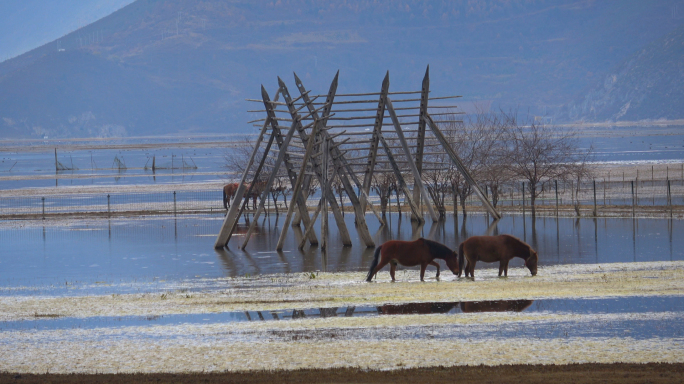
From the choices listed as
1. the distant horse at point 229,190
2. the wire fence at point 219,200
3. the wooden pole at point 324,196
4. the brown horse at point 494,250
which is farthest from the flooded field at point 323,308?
the wire fence at point 219,200

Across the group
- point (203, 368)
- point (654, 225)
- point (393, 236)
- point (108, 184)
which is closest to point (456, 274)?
point (203, 368)

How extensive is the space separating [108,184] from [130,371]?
65.9m

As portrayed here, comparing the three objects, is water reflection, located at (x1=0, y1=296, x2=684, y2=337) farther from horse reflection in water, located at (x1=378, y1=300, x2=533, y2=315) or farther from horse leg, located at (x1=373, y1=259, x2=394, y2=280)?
horse leg, located at (x1=373, y1=259, x2=394, y2=280)

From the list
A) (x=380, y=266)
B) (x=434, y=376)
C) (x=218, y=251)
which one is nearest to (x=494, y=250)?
(x=380, y=266)

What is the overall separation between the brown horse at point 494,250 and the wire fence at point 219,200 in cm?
2130

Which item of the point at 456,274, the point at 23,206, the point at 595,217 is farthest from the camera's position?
the point at 23,206

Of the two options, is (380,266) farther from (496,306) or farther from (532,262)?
(496,306)

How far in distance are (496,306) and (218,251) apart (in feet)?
45.8

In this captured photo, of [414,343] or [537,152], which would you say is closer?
[414,343]

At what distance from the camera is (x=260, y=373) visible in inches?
475

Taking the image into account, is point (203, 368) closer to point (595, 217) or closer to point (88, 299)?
point (88, 299)

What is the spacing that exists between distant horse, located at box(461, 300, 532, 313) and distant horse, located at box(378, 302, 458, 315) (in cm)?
29

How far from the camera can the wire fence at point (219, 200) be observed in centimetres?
4553

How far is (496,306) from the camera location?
16.8 metres
